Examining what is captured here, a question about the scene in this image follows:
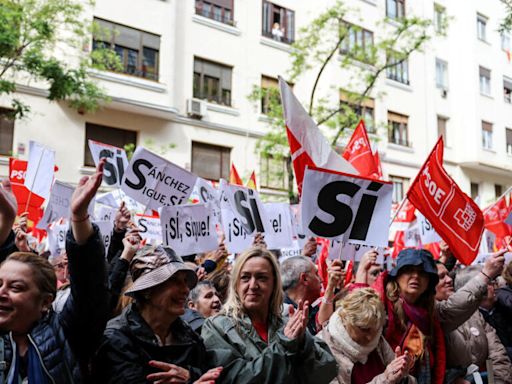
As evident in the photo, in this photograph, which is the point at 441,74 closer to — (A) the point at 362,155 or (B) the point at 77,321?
(A) the point at 362,155

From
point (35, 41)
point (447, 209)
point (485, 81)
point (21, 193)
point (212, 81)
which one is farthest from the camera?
point (485, 81)

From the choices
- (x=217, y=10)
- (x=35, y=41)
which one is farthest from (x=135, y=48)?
(x=35, y=41)

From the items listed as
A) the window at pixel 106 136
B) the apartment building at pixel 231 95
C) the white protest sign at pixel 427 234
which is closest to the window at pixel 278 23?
the apartment building at pixel 231 95

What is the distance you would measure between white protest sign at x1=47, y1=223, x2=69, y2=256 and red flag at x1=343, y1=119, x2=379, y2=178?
12.0ft

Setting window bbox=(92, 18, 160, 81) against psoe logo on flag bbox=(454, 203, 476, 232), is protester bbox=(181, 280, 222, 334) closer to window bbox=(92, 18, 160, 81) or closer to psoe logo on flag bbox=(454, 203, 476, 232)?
psoe logo on flag bbox=(454, 203, 476, 232)

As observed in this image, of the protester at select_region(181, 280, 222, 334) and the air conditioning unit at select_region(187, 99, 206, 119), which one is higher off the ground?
the air conditioning unit at select_region(187, 99, 206, 119)

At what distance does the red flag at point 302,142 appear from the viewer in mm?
5367

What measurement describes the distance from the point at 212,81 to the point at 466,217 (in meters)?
14.9

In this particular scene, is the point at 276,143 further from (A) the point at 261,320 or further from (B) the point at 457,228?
(A) the point at 261,320

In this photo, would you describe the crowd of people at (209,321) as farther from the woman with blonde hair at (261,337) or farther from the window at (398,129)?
the window at (398,129)

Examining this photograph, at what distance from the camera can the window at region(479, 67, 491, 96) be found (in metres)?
29.2

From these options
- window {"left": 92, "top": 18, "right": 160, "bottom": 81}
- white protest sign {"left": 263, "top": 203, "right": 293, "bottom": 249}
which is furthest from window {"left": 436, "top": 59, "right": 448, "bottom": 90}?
white protest sign {"left": 263, "top": 203, "right": 293, "bottom": 249}

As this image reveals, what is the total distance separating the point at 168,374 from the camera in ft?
8.68

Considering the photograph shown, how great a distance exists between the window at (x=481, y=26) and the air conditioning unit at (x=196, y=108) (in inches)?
667
